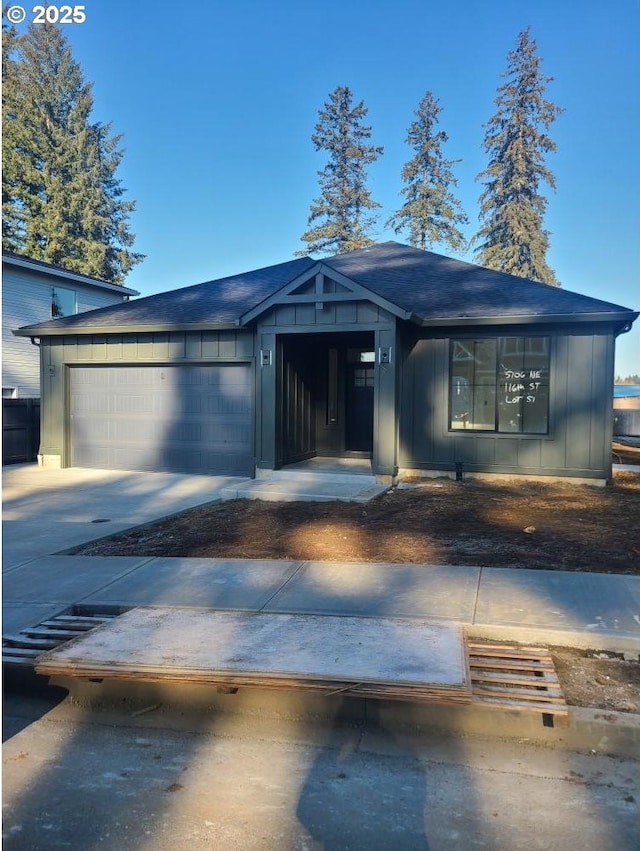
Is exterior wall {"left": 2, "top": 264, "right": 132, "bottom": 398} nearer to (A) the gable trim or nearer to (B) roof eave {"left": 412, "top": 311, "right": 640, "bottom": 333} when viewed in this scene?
(A) the gable trim

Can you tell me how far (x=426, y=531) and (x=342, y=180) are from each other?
35.4m

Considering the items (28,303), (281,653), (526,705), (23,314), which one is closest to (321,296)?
(281,653)

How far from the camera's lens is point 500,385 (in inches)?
446

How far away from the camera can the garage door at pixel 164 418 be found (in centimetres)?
1236

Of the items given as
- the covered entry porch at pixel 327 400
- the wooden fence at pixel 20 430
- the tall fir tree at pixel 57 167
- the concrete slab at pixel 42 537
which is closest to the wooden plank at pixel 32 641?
the concrete slab at pixel 42 537

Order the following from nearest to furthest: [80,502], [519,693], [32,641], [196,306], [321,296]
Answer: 1. [519,693]
2. [32,641]
3. [80,502]
4. [321,296]
5. [196,306]

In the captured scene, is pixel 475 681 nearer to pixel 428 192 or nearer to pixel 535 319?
pixel 535 319

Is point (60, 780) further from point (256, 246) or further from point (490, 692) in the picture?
point (256, 246)

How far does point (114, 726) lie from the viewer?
3652mm

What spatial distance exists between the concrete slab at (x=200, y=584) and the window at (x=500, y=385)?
633 centimetres

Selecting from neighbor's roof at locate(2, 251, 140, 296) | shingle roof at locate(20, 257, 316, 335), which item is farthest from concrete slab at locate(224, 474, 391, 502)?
neighbor's roof at locate(2, 251, 140, 296)

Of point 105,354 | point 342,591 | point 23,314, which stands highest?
point 23,314

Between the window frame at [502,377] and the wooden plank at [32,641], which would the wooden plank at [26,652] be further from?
the window frame at [502,377]

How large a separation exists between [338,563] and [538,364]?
21.5 ft
